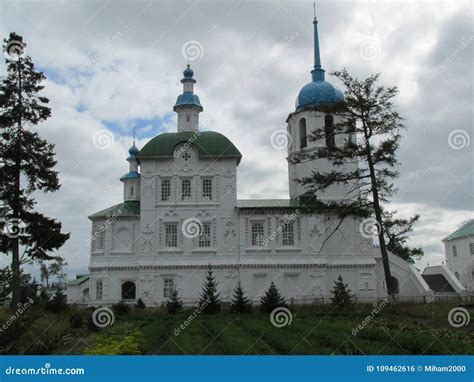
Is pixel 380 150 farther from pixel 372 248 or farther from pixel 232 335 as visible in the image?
pixel 372 248

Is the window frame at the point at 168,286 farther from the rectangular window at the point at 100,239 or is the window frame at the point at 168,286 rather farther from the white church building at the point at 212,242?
the rectangular window at the point at 100,239

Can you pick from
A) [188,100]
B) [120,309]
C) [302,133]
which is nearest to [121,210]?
[188,100]

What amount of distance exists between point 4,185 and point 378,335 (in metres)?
16.9

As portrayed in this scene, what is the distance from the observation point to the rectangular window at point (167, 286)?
32344 mm

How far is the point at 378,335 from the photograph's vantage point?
44.4 ft

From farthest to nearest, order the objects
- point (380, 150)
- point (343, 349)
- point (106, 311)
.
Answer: point (106, 311) → point (380, 150) → point (343, 349)

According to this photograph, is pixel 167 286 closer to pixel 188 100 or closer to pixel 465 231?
pixel 188 100

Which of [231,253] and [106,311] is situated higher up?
[231,253]

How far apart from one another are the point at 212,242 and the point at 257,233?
304 centimetres

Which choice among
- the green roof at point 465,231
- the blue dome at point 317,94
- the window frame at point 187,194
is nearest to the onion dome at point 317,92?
the blue dome at point 317,94

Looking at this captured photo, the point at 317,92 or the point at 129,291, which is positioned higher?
the point at 317,92

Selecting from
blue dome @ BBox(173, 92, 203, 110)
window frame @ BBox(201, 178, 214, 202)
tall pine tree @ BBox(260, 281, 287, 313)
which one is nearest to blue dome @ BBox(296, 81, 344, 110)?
blue dome @ BBox(173, 92, 203, 110)

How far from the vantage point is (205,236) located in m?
33.2

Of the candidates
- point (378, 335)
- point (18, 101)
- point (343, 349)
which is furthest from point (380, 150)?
point (18, 101)
